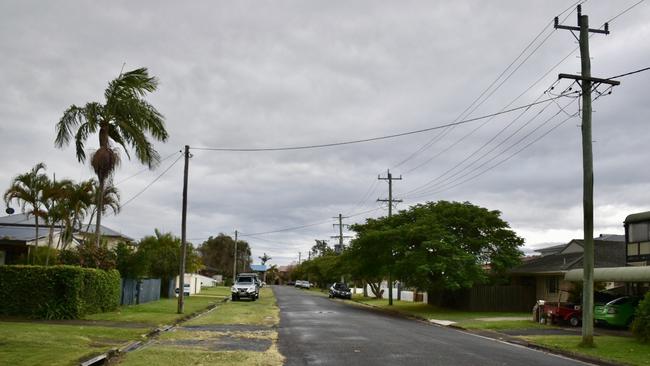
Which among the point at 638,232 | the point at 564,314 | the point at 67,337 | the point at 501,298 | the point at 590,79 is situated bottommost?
the point at 67,337

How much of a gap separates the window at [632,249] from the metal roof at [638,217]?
121cm

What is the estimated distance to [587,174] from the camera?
20406 mm

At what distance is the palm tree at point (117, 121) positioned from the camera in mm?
27172

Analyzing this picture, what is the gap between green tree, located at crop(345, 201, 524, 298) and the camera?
38969 mm

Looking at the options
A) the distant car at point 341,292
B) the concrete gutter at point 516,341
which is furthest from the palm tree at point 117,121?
the distant car at point 341,292

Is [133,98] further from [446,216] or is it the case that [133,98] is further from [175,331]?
[446,216]

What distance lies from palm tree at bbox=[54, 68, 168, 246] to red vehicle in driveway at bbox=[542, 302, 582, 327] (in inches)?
752

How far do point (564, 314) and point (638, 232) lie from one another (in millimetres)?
7237

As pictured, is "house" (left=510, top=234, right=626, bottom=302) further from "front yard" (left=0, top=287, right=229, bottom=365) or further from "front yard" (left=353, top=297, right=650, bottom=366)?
"front yard" (left=0, top=287, right=229, bottom=365)

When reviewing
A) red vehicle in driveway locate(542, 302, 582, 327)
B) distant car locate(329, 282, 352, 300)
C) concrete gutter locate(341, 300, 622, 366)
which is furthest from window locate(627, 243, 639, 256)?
distant car locate(329, 282, 352, 300)

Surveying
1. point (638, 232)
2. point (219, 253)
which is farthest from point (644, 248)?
point (219, 253)

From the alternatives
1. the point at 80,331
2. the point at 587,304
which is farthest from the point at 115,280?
the point at 587,304

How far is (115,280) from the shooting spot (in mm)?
30078

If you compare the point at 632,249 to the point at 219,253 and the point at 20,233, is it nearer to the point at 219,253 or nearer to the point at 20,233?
the point at 20,233
